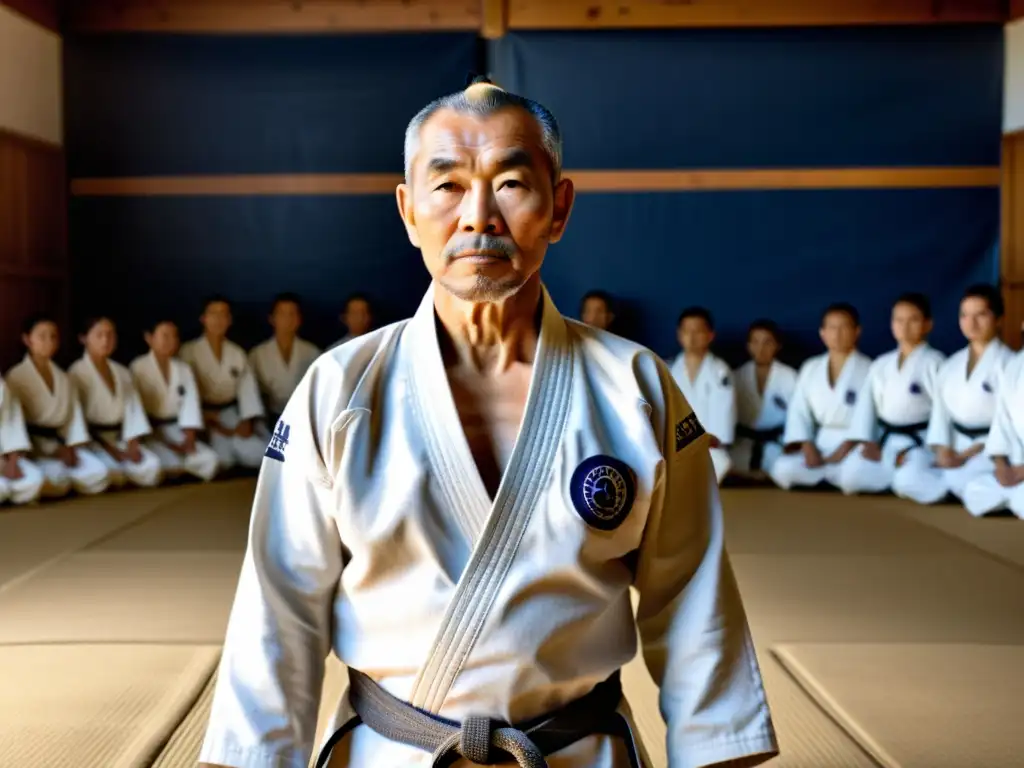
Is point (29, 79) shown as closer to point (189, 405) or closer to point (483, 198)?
point (189, 405)

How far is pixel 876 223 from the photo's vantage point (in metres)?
7.62

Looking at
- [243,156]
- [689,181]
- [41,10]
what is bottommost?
[689,181]

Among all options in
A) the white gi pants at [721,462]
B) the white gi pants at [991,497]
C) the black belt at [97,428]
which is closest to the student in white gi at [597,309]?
the white gi pants at [721,462]

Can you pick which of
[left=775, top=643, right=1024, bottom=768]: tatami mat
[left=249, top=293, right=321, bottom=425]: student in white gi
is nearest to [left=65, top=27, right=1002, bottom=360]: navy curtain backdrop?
[left=249, top=293, right=321, bottom=425]: student in white gi

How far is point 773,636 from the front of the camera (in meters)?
3.04

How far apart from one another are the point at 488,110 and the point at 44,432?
231 inches

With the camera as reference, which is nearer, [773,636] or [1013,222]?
[773,636]

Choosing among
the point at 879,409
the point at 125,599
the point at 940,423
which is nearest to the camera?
the point at 125,599

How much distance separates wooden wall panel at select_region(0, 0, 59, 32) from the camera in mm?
7059

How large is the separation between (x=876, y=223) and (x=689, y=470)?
6.98 m

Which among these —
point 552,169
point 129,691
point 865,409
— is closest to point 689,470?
point 552,169

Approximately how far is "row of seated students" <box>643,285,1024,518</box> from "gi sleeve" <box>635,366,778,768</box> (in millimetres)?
4568

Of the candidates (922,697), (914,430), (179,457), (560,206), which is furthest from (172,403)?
(560,206)

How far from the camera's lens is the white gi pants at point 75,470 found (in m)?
5.93
